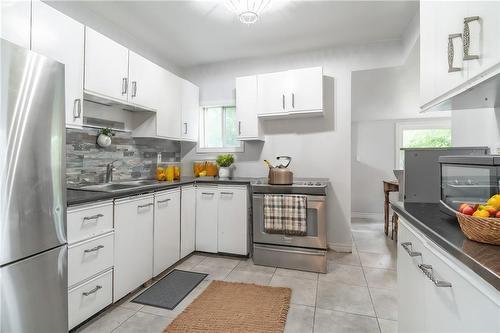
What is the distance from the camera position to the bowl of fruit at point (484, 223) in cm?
82

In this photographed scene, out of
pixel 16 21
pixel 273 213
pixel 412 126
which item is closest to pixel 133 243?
pixel 273 213

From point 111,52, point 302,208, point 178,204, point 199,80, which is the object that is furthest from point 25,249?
point 199,80

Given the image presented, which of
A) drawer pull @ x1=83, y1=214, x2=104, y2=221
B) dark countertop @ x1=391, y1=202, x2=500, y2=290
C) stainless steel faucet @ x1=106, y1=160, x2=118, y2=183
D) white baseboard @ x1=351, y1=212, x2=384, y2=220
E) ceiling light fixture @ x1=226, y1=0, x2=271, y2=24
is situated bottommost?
white baseboard @ x1=351, y1=212, x2=384, y2=220

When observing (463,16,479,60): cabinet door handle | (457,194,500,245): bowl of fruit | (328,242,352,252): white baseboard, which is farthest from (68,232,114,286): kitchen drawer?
(328,242,352,252): white baseboard

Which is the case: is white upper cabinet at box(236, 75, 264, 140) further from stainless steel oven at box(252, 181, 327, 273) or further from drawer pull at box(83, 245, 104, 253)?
drawer pull at box(83, 245, 104, 253)

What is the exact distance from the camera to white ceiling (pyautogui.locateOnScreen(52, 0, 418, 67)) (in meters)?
2.49

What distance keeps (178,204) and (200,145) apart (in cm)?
134

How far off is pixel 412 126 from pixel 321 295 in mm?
4254

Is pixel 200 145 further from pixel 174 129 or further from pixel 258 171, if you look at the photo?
pixel 258 171

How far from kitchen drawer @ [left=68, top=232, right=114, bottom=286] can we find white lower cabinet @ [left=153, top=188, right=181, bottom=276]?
554 mm

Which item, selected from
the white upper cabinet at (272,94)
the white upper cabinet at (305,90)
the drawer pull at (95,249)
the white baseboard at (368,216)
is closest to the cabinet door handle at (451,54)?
the white upper cabinet at (305,90)

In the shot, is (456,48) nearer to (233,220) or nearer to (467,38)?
(467,38)

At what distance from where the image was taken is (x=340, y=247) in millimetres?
3297

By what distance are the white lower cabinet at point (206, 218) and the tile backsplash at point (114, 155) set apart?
0.79 m
